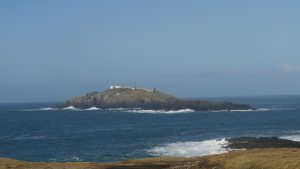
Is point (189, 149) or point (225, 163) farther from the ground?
point (225, 163)

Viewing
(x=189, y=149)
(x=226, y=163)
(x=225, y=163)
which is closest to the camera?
(x=226, y=163)

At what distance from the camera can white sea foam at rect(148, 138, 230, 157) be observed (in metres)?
74.4

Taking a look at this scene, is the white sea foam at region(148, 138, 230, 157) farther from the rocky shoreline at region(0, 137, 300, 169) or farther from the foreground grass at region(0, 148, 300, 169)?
the foreground grass at region(0, 148, 300, 169)

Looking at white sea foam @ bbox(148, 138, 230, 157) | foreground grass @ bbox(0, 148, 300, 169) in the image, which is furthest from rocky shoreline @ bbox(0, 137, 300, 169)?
white sea foam @ bbox(148, 138, 230, 157)

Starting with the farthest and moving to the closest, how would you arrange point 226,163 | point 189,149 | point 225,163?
point 189,149, point 225,163, point 226,163

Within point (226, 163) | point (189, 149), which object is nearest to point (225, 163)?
point (226, 163)

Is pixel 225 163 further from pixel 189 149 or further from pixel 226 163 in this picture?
pixel 189 149

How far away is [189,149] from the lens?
78.9 meters

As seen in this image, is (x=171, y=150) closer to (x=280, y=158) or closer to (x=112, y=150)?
(x=112, y=150)

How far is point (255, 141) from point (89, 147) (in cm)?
2680

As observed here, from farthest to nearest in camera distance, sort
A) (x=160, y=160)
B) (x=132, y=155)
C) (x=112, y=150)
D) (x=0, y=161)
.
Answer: (x=112, y=150) < (x=132, y=155) < (x=160, y=160) < (x=0, y=161)

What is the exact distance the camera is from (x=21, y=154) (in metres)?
86.0

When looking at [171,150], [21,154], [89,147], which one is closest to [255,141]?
Answer: [171,150]

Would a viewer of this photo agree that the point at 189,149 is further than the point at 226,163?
Yes
